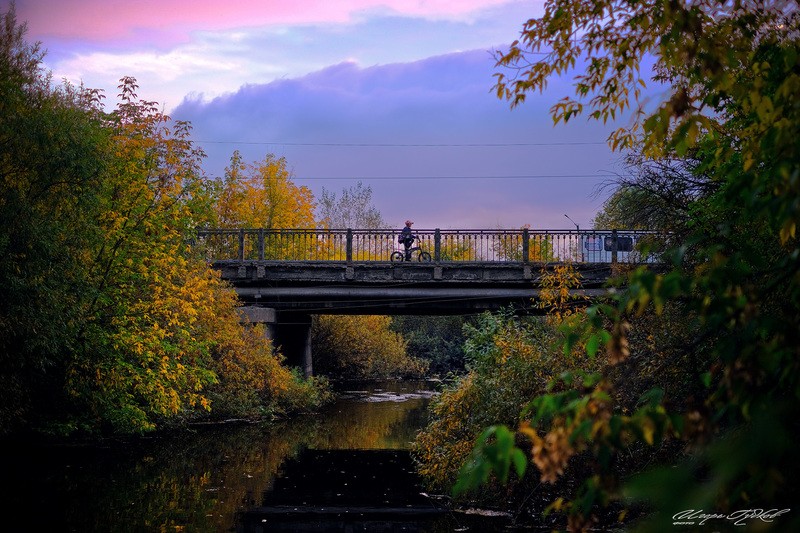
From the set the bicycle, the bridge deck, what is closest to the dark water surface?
the bridge deck

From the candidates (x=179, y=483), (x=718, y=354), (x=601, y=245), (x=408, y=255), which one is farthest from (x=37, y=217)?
(x=601, y=245)

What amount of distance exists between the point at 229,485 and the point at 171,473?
67.3 inches

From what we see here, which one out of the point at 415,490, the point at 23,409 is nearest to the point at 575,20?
the point at 415,490

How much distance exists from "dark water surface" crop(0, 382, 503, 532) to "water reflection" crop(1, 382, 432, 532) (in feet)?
0.07

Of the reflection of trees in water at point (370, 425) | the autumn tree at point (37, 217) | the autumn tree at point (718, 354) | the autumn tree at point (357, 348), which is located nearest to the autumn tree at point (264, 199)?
the autumn tree at point (357, 348)

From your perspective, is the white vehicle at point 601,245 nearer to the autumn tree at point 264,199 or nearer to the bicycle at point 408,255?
the bicycle at point 408,255

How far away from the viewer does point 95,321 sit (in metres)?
16.8

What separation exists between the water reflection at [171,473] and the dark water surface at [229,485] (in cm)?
2

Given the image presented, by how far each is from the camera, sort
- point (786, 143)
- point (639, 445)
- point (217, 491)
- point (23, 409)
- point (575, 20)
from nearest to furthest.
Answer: point (786, 143) < point (575, 20) < point (639, 445) < point (217, 491) < point (23, 409)

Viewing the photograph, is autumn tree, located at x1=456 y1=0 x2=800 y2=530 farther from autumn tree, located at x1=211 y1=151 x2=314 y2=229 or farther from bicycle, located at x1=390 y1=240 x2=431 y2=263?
autumn tree, located at x1=211 y1=151 x2=314 y2=229

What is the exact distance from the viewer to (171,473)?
50.5 ft

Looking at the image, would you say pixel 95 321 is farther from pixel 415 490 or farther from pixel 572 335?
pixel 572 335

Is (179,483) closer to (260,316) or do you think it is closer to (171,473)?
(171,473)

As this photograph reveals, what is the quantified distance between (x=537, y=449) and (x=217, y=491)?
→ 1198cm
